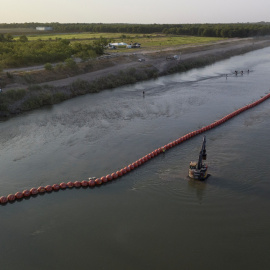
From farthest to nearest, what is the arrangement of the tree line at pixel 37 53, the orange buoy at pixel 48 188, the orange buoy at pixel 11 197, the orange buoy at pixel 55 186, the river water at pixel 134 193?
the tree line at pixel 37 53 → the orange buoy at pixel 55 186 → the orange buoy at pixel 48 188 → the orange buoy at pixel 11 197 → the river water at pixel 134 193

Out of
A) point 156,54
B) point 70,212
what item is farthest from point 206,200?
point 156,54

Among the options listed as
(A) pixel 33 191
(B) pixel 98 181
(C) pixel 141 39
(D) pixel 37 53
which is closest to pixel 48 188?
(A) pixel 33 191

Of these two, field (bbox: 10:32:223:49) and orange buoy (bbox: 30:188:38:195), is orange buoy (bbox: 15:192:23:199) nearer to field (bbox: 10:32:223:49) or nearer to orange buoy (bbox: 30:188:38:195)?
orange buoy (bbox: 30:188:38:195)

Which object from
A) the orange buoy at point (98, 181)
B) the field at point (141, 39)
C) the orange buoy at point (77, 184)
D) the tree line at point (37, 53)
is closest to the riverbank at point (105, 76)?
the tree line at point (37, 53)

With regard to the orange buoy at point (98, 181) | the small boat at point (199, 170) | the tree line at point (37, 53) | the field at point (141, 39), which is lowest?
the orange buoy at point (98, 181)

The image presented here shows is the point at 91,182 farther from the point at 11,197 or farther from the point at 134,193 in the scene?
the point at 11,197

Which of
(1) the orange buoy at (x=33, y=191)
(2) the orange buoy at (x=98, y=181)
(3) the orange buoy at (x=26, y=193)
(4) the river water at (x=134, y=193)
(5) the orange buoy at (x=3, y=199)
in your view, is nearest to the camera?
(4) the river water at (x=134, y=193)

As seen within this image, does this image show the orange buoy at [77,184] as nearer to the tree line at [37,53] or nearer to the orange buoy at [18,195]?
the orange buoy at [18,195]
